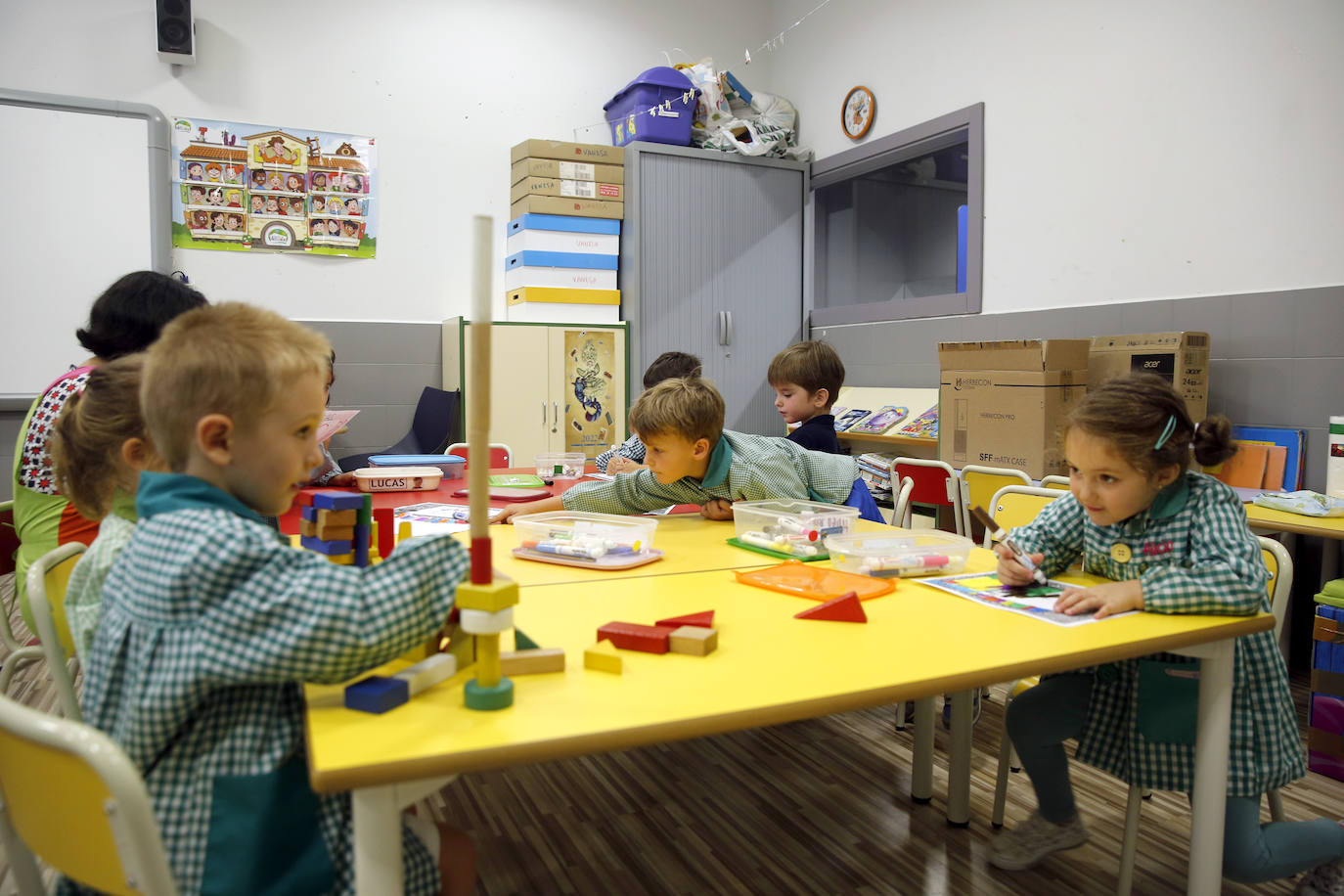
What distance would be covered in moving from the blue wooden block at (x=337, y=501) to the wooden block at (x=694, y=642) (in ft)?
1.72

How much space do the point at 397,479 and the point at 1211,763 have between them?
2.03m

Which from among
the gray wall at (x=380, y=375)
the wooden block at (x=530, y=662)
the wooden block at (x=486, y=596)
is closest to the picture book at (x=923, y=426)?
the gray wall at (x=380, y=375)

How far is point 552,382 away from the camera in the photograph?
463cm

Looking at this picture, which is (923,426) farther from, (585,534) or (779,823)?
(585,534)

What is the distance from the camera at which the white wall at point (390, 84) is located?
14.1 ft

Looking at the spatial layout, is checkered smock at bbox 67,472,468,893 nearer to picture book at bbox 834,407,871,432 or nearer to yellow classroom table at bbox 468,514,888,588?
yellow classroom table at bbox 468,514,888,588

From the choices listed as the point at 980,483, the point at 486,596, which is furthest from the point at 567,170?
the point at 486,596

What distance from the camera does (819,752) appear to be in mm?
2398

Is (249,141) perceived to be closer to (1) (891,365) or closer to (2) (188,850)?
(1) (891,365)

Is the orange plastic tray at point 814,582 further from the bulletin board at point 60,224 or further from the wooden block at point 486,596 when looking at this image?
the bulletin board at point 60,224

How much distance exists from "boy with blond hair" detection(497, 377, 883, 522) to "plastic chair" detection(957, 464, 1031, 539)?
0.53m

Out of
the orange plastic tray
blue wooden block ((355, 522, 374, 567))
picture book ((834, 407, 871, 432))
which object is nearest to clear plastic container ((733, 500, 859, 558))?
the orange plastic tray

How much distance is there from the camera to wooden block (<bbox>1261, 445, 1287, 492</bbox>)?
10.2 ft

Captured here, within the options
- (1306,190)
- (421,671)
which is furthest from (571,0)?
(421,671)
